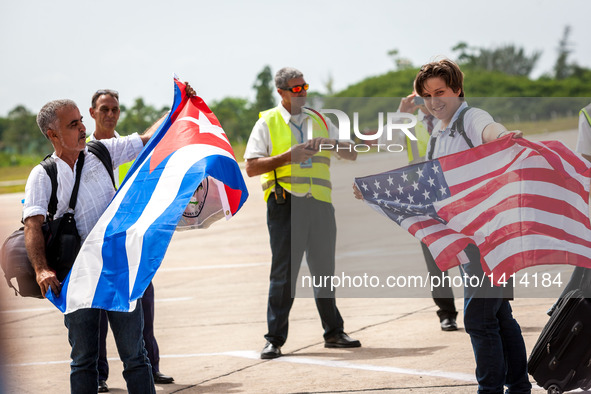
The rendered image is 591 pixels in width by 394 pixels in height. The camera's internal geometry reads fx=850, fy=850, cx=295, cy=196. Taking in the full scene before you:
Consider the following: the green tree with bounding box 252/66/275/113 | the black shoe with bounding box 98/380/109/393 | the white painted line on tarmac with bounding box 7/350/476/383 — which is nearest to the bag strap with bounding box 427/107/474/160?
the white painted line on tarmac with bounding box 7/350/476/383

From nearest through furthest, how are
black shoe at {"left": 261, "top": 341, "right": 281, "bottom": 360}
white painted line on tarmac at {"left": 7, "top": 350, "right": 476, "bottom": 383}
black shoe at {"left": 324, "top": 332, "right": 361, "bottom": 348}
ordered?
white painted line on tarmac at {"left": 7, "top": 350, "right": 476, "bottom": 383} < black shoe at {"left": 261, "top": 341, "right": 281, "bottom": 360} < black shoe at {"left": 324, "top": 332, "right": 361, "bottom": 348}

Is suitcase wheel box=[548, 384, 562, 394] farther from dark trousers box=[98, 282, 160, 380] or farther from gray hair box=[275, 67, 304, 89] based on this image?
gray hair box=[275, 67, 304, 89]

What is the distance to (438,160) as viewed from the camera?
529 cm

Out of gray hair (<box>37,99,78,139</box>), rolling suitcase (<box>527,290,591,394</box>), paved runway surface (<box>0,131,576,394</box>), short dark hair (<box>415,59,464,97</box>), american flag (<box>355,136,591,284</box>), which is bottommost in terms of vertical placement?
paved runway surface (<box>0,131,576,394</box>)

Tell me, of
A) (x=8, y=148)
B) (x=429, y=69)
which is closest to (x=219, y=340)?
(x=429, y=69)

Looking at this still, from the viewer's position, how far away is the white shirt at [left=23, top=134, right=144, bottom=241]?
475 cm

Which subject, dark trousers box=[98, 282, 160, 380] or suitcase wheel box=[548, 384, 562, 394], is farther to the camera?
dark trousers box=[98, 282, 160, 380]

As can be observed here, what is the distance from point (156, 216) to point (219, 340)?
3.26m

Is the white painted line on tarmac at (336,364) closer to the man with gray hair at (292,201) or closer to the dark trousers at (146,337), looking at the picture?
the man with gray hair at (292,201)

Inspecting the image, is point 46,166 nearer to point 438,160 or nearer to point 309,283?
point 438,160

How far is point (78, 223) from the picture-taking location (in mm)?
4879

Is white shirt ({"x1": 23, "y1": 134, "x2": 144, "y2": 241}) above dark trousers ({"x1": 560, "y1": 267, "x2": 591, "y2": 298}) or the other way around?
above

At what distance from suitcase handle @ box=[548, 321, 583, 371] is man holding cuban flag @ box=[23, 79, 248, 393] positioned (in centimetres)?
213

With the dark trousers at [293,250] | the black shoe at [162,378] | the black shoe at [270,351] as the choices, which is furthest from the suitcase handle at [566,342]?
the black shoe at [162,378]
